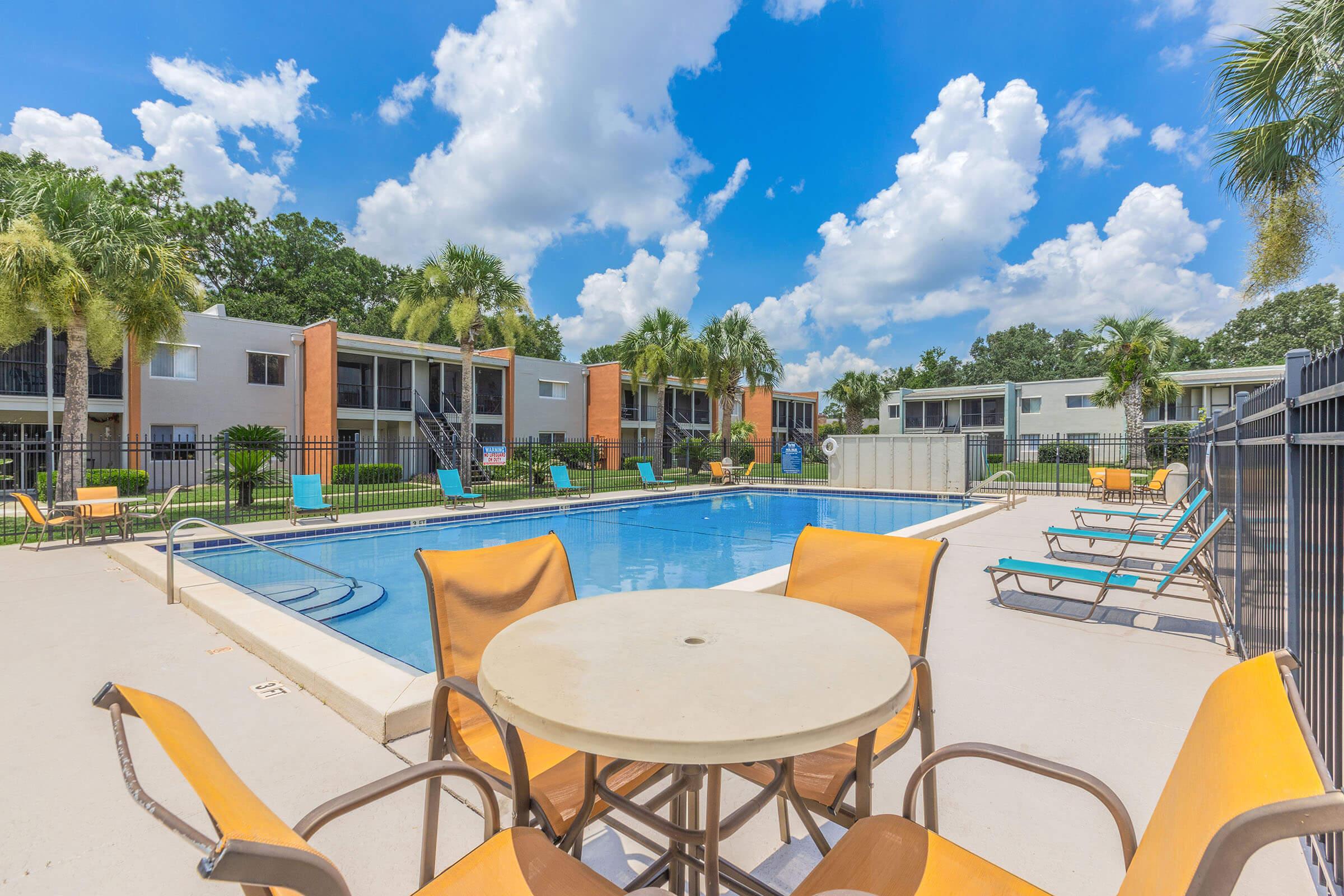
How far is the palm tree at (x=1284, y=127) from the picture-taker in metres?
6.64

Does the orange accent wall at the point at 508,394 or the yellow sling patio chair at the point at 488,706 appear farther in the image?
the orange accent wall at the point at 508,394

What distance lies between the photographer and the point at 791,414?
42531 millimetres

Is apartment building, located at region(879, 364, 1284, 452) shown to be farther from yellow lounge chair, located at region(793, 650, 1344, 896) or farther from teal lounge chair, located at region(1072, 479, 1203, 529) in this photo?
yellow lounge chair, located at region(793, 650, 1344, 896)

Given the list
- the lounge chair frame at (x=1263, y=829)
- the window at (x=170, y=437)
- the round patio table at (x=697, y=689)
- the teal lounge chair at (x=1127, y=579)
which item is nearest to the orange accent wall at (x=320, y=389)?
the window at (x=170, y=437)

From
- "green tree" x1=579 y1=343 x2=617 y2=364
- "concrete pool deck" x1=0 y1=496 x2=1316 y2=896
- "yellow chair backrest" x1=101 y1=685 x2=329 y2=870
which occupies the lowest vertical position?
"concrete pool deck" x1=0 y1=496 x2=1316 y2=896

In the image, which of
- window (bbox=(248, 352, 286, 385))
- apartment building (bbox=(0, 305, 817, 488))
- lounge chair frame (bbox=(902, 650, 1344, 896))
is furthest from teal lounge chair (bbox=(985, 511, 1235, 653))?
window (bbox=(248, 352, 286, 385))

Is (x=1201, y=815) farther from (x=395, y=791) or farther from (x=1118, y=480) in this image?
(x=1118, y=480)

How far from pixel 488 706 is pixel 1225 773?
1.50 meters

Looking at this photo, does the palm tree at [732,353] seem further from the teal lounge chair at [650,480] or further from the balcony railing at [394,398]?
the balcony railing at [394,398]

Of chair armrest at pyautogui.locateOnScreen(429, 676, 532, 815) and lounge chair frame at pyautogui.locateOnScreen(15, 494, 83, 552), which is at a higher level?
chair armrest at pyautogui.locateOnScreen(429, 676, 532, 815)

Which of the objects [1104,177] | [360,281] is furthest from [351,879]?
[360,281]

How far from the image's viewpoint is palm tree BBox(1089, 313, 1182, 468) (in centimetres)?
2131

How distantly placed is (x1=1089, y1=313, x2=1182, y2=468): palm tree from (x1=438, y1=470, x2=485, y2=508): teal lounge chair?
20687 millimetres

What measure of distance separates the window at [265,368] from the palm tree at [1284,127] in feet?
82.7
